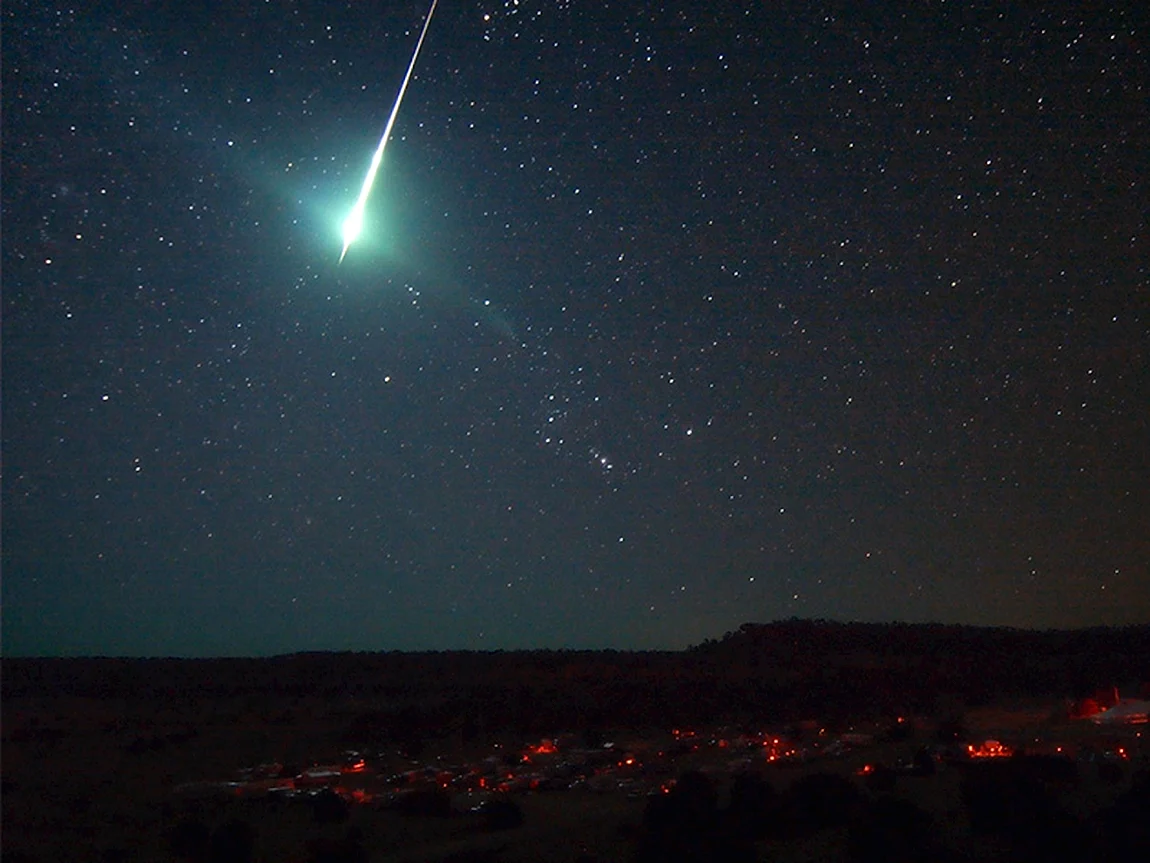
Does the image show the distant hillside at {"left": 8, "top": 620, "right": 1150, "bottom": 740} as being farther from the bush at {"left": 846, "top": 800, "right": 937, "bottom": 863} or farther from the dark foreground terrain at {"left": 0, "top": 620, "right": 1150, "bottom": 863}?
the bush at {"left": 846, "top": 800, "right": 937, "bottom": 863}

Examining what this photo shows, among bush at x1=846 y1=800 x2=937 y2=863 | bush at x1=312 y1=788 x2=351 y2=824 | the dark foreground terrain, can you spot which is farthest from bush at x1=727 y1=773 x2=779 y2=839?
bush at x1=312 y1=788 x2=351 y2=824

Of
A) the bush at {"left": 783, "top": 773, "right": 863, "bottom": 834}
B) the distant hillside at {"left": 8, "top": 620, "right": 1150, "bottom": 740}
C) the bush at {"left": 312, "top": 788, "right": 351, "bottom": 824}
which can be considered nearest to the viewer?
the bush at {"left": 783, "top": 773, "right": 863, "bottom": 834}

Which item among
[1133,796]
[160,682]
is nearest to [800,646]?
[160,682]

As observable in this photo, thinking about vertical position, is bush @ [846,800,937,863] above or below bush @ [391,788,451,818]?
below

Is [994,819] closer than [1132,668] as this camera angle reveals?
Yes

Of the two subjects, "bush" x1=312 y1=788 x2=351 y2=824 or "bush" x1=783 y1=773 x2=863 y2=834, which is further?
"bush" x1=312 y1=788 x2=351 y2=824

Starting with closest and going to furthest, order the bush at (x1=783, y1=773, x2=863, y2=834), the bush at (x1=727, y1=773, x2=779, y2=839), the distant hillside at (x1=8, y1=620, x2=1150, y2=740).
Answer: the bush at (x1=727, y1=773, x2=779, y2=839) < the bush at (x1=783, y1=773, x2=863, y2=834) < the distant hillside at (x1=8, y1=620, x2=1150, y2=740)

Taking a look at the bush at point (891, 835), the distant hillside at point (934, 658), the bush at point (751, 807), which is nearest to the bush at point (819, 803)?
the bush at point (751, 807)

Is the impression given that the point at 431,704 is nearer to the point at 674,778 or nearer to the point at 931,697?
the point at 674,778

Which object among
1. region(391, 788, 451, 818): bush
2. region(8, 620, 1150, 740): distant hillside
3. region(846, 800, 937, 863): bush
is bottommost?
region(846, 800, 937, 863): bush
